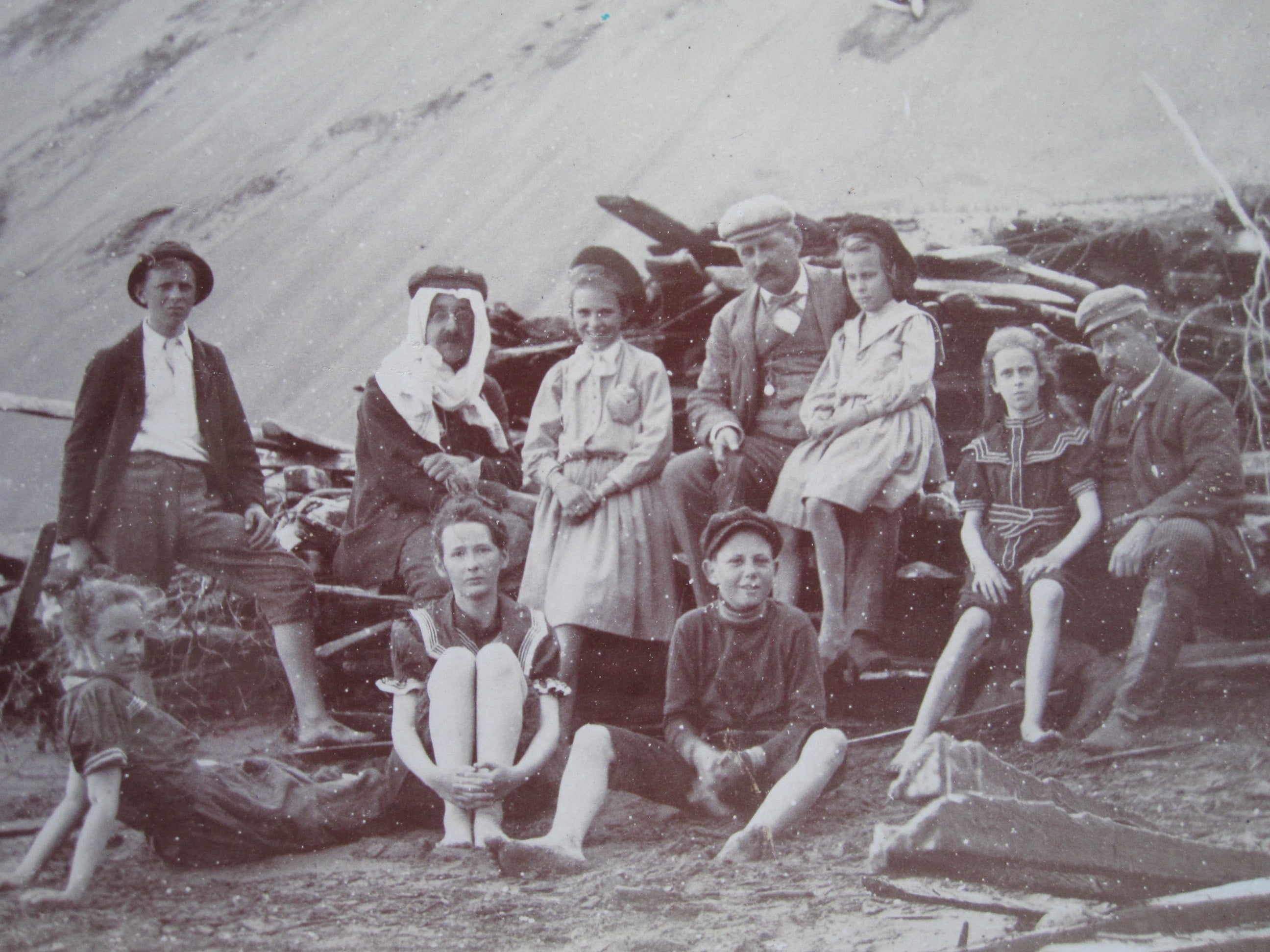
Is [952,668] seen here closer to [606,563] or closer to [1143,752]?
[1143,752]

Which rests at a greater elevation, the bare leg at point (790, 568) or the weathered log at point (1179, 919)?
the bare leg at point (790, 568)

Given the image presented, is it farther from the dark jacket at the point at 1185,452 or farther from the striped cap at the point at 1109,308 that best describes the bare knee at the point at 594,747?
the striped cap at the point at 1109,308

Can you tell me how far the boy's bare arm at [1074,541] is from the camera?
2764 millimetres

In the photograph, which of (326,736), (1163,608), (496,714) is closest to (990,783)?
(1163,608)

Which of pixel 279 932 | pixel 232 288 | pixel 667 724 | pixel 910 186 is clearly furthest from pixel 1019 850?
pixel 232 288

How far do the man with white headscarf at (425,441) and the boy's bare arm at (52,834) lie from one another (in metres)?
0.91

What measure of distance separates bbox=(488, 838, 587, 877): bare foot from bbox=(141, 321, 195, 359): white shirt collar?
59.9 inches

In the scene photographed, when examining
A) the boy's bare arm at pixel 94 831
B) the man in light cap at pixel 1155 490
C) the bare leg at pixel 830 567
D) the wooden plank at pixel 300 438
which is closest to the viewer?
the boy's bare arm at pixel 94 831

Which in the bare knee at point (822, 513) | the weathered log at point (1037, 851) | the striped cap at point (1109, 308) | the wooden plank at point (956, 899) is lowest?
the wooden plank at point (956, 899)

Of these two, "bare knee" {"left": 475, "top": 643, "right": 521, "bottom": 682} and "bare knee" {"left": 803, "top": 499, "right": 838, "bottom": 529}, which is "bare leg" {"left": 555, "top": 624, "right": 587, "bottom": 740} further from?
"bare knee" {"left": 803, "top": 499, "right": 838, "bottom": 529}

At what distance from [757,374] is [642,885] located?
1412 millimetres

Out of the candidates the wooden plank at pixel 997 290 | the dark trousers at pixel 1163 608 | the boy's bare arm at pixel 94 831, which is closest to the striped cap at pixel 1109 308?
the wooden plank at pixel 997 290

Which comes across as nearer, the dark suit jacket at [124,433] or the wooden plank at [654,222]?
the dark suit jacket at [124,433]

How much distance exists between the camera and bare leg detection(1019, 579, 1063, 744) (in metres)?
2.66
